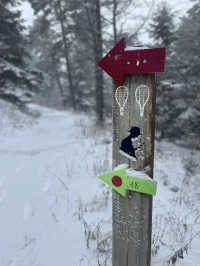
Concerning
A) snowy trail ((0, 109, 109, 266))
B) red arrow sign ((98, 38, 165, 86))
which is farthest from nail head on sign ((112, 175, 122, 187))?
snowy trail ((0, 109, 109, 266))

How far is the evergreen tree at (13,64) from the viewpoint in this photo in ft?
28.8

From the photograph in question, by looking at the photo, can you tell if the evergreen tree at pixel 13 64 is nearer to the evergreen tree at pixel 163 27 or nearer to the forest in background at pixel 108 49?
the forest in background at pixel 108 49

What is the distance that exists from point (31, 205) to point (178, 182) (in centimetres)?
324

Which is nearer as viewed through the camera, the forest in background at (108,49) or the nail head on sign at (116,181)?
the nail head on sign at (116,181)

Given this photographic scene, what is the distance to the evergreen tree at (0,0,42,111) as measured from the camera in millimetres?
8789

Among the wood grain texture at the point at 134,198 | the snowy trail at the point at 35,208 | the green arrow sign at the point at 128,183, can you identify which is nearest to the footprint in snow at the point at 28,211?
the snowy trail at the point at 35,208

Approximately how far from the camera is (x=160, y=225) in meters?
2.05

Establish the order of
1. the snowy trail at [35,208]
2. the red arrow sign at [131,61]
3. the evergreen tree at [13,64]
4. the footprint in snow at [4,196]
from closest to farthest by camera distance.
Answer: the red arrow sign at [131,61] → the snowy trail at [35,208] → the footprint in snow at [4,196] → the evergreen tree at [13,64]

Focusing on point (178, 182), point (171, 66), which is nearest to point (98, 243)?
point (178, 182)

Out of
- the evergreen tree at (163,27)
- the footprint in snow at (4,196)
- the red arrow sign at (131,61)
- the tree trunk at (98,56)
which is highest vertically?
the evergreen tree at (163,27)

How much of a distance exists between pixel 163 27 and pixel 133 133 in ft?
31.4

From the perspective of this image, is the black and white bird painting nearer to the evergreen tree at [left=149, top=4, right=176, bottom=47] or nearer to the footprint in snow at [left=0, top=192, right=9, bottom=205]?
the footprint in snow at [left=0, top=192, right=9, bottom=205]

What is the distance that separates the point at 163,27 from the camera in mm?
8352

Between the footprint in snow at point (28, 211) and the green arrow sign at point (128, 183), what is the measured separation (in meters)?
1.57
